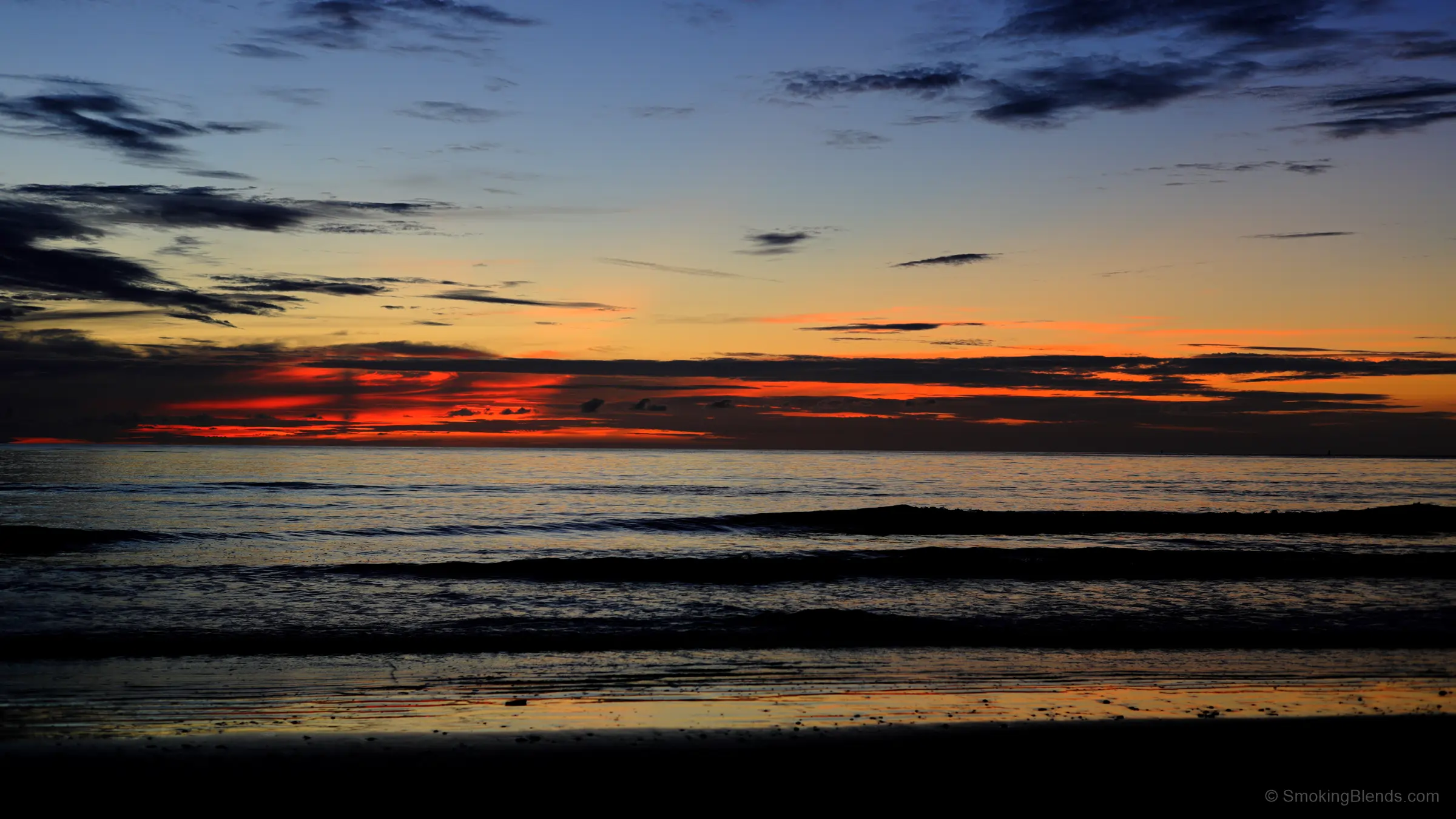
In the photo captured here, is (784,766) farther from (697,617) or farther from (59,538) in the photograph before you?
(59,538)

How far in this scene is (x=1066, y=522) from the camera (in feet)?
163

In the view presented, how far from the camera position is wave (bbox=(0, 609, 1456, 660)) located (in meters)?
→ 16.5

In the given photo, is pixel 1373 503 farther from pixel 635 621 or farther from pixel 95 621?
pixel 95 621

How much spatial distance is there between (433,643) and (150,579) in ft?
44.3

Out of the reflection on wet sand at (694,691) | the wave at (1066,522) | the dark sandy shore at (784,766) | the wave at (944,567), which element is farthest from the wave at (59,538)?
the dark sandy shore at (784,766)

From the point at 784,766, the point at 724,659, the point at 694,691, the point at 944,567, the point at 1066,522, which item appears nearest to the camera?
the point at 784,766

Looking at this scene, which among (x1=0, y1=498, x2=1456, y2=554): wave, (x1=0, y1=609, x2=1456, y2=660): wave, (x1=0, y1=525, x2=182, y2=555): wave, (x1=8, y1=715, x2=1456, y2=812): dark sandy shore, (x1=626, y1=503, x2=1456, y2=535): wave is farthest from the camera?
(x1=626, y1=503, x2=1456, y2=535): wave

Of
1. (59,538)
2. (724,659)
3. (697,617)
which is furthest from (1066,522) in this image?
(59,538)

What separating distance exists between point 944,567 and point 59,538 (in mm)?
34098

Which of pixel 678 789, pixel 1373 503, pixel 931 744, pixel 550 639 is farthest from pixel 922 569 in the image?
pixel 1373 503

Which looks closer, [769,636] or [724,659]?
[724,659]

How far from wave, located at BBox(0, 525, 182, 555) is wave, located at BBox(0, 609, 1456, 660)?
61.6ft

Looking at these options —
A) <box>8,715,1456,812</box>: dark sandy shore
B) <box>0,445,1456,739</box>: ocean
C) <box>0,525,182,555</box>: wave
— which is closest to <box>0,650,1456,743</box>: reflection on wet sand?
<box>0,445,1456,739</box>: ocean

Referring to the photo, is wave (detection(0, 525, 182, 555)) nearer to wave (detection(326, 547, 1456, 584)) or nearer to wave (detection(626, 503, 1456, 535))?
wave (detection(326, 547, 1456, 584))
